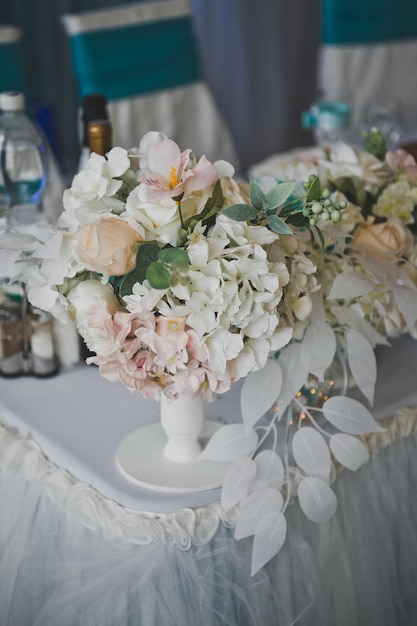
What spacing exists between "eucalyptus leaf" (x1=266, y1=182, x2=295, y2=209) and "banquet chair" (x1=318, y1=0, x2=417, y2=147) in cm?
178

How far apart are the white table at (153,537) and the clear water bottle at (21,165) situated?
0.40 metres

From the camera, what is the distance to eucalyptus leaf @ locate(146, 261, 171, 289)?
2.92ft

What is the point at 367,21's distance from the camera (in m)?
2.78

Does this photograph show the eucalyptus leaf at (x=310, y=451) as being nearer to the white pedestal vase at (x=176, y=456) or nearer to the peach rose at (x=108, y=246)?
the white pedestal vase at (x=176, y=456)

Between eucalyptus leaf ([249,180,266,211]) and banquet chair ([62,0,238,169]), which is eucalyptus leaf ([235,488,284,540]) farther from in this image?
banquet chair ([62,0,238,169])

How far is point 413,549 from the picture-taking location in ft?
4.25

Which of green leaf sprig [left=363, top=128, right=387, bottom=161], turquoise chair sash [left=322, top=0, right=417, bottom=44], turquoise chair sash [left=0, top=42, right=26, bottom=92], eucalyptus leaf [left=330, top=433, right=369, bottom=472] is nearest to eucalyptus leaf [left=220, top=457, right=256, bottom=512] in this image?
eucalyptus leaf [left=330, top=433, right=369, bottom=472]

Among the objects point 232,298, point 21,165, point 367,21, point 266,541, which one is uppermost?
point 232,298

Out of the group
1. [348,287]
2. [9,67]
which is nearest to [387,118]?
[9,67]

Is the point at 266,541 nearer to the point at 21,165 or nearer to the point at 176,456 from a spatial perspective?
the point at 176,456

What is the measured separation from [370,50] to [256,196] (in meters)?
2.01

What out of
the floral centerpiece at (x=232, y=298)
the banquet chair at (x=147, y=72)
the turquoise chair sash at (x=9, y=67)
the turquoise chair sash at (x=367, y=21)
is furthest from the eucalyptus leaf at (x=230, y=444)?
the turquoise chair sash at (x=367, y=21)

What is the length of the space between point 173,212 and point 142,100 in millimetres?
1594

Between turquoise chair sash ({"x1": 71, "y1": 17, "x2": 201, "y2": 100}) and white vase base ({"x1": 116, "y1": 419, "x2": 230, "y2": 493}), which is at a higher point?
turquoise chair sash ({"x1": 71, "y1": 17, "x2": 201, "y2": 100})
